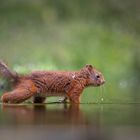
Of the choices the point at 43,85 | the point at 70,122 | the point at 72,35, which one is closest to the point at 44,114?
the point at 70,122

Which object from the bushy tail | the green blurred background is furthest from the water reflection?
the green blurred background

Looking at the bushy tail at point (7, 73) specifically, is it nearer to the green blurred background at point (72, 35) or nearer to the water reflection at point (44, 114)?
the water reflection at point (44, 114)

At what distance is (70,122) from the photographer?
1.00 metres

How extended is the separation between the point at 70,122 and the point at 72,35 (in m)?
2.24

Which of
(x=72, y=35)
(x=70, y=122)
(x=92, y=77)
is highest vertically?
(x=72, y=35)

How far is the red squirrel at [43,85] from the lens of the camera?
4.62 ft

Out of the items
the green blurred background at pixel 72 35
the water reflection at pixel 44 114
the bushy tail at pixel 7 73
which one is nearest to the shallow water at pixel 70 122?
the water reflection at pixel 44 114

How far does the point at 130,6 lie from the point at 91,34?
33 centimetres

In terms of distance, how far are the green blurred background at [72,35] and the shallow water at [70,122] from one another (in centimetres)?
159

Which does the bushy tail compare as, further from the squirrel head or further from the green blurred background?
the green blurred background

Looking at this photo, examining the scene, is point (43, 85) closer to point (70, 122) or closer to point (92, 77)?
point (92, 77)

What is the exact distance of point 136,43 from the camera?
3.26 m

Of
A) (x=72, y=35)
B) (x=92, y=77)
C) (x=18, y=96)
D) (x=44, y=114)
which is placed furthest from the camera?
(x=72, y=35)

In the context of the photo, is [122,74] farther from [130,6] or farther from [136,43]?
[130,6]
